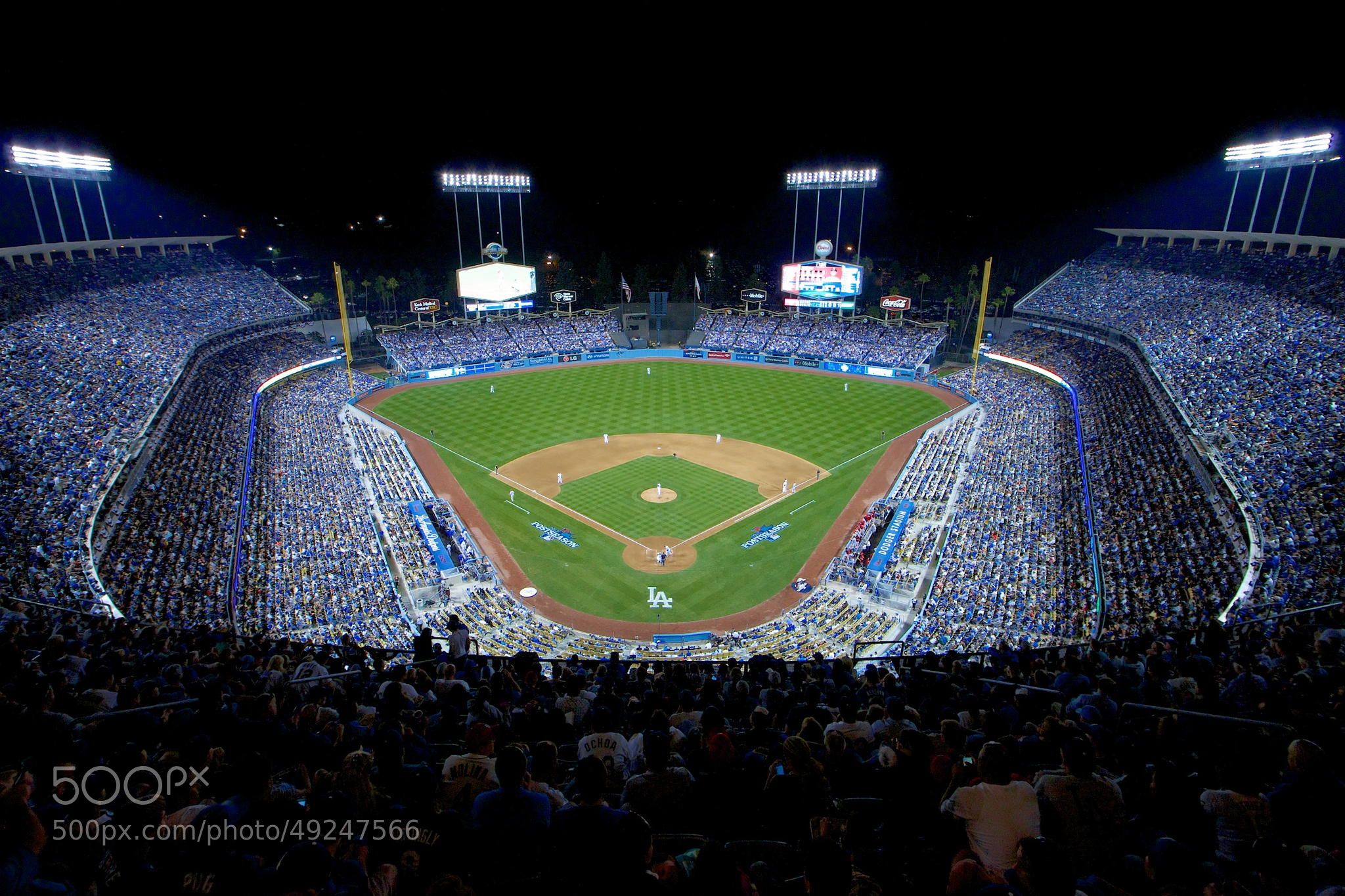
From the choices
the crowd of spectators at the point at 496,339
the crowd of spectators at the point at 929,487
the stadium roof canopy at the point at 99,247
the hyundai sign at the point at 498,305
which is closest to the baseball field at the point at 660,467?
the crowd of spectators at the point at 929,487

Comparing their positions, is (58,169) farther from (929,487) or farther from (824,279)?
(929,487)

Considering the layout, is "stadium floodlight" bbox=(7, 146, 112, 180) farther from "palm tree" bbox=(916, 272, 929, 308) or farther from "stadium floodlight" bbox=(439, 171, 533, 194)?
"palm tree" bbox=(916, 272, 929, 308)

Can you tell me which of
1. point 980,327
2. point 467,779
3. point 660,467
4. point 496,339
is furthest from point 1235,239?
point 467,779

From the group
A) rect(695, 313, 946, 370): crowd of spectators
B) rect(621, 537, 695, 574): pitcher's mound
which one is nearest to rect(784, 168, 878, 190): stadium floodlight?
rect(695, 313, 946, 370): crowd of spectators

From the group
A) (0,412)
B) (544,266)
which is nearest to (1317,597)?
(0,412)

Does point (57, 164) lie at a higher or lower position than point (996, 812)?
higher

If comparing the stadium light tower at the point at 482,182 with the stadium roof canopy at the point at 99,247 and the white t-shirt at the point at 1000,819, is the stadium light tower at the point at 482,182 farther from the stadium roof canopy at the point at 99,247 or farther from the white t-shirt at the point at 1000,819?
the white t-shirt at the point at 1000,819
